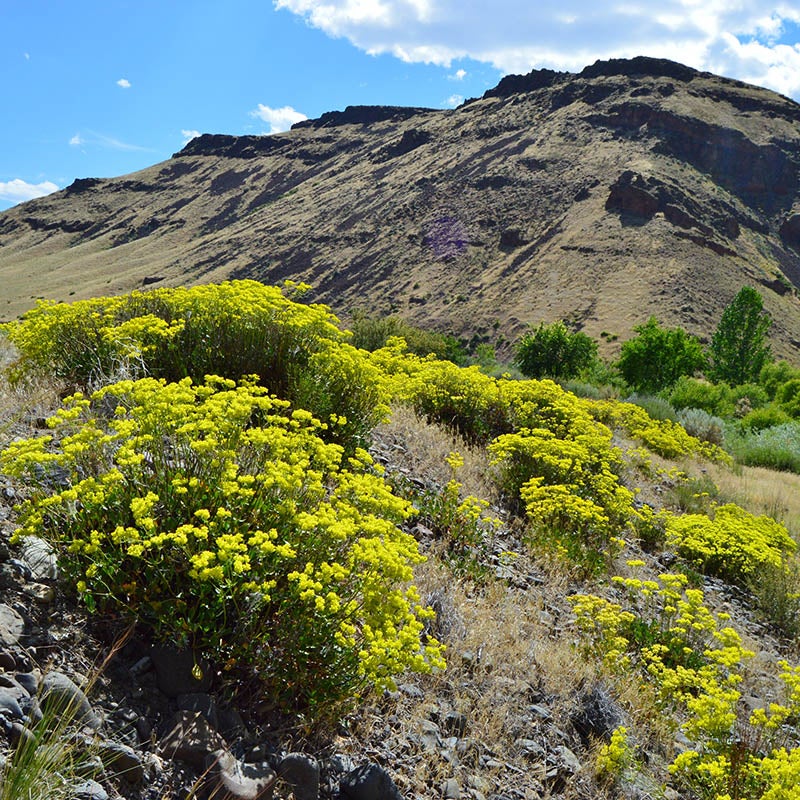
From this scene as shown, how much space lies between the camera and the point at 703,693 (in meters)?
4.25

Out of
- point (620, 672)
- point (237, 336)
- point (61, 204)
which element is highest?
point (61, 204)

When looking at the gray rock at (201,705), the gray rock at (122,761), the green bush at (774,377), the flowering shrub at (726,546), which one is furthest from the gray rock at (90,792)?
the green bush at (774,377)

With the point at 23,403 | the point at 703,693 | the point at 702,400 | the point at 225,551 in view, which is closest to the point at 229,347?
→ the point at 23,403

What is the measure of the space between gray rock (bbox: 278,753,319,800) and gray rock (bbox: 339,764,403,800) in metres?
0.15

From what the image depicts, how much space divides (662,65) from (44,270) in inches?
3763

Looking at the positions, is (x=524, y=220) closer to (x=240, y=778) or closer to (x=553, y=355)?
(x=553, y=355)

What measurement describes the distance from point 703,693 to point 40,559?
4.04 m

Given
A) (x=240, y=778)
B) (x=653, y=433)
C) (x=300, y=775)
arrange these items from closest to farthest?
1. (x=240, y=778)
2. (x=300, y=775)
3. (x=653, y=433)

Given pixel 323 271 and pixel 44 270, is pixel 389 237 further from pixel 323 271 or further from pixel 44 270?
pixel 44 270

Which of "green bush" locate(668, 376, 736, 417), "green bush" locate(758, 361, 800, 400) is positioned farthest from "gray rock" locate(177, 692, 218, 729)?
"green bush" locate(758, 361, 800, 400)

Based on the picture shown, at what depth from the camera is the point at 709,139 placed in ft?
245

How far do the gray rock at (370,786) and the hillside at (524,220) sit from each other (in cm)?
5046

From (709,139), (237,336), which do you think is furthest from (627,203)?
(237,336)

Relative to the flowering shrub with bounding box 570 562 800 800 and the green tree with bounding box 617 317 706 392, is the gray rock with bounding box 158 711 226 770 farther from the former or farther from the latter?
the green tree with bounding box 617 317 706 392
